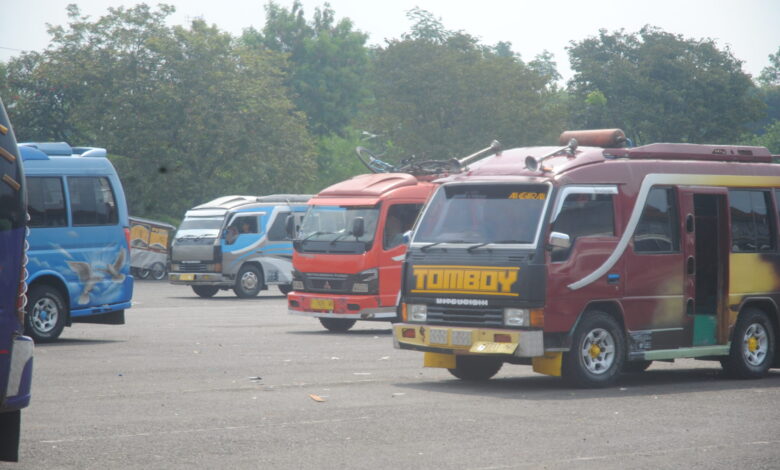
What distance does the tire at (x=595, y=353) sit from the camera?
13.4m

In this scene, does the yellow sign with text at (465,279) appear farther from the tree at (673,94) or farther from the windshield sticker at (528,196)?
the tree at (673,94)

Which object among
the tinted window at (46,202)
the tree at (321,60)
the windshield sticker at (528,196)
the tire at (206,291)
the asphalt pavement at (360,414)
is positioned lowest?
the asphalt pavement at (360,414)

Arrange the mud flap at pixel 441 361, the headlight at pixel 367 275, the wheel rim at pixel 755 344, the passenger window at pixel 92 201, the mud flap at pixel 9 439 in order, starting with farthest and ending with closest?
the headlight at pixel 367 275 → the passenger window at pixel 92 201 → the wheel rim at pixel 755 344 → the mud flap at pixel 441 361 → the mud flap at pixel 9 439

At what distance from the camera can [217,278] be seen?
3356cm

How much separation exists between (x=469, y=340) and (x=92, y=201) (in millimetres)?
8713

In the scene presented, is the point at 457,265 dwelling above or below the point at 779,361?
above

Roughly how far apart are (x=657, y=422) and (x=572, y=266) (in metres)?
2.74

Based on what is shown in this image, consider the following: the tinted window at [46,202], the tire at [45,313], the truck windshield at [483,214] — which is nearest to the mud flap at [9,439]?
the truck windshield at [483,214]

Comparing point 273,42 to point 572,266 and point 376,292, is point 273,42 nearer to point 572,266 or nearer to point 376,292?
point 376,292

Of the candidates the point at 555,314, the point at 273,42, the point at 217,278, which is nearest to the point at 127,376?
the point at 555,314

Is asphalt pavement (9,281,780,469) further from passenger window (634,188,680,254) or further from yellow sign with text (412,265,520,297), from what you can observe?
passenger window (634,188,680,254)

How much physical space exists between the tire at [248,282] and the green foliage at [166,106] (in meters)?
22.8

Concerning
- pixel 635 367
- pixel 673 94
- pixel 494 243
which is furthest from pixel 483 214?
pixel 673 94

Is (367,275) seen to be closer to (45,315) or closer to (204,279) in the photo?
(45,315)
